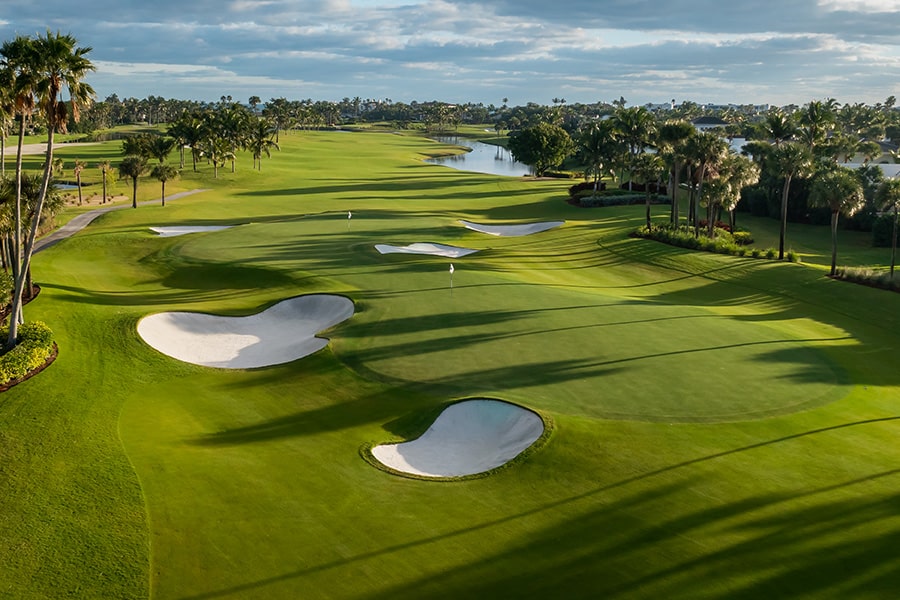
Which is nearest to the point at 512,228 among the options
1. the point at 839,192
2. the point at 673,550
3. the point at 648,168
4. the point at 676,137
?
the point at 648,168

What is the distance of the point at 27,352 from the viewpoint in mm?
25891

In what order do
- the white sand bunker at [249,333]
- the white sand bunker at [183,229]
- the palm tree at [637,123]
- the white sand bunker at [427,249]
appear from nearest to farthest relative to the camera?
the white sand bunker at [249,333]
the white sand bunker at [427,249]
the white sand bunker at [183,229]
the palm tree at [637,123]

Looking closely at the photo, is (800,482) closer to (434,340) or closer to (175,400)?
(434,340)

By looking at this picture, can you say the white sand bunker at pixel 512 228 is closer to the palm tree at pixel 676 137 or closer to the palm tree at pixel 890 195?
the palm tree at pixel 676 137

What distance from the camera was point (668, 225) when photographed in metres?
63.2

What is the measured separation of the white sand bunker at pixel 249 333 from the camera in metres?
29.7

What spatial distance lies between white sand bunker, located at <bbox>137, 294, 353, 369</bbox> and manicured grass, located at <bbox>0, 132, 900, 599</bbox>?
1032 millimetres

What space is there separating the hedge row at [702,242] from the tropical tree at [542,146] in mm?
60737

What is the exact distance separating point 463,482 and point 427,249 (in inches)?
1358

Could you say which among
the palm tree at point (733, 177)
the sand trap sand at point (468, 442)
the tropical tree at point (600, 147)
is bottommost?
the sand trap sand at point (468, 442)

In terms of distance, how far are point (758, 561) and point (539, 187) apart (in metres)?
87.2

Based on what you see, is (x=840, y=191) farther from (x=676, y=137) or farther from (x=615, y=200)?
(x=615, y=200)

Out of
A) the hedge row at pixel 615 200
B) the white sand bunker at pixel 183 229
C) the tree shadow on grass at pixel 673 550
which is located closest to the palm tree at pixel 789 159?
the hedge row at pixel 615 200

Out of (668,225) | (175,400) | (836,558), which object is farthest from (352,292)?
(668,225)
